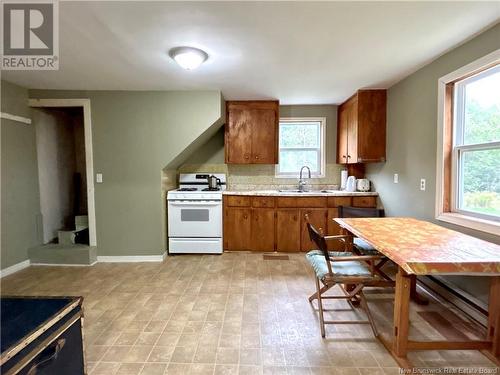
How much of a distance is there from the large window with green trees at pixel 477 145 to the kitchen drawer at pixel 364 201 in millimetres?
1293

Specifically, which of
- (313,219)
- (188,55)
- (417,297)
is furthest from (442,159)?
(188,55)

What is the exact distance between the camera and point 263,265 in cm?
331

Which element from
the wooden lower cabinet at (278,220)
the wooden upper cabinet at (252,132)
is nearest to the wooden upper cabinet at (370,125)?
the wooden lower cabinet at (278,220)

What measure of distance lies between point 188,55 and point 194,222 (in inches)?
86.5

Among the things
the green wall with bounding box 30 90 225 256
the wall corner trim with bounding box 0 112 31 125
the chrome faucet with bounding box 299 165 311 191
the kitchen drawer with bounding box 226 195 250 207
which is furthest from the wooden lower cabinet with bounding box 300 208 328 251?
the wall corner trim with bounding box 0 112 31 125

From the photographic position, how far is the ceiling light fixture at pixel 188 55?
219cm

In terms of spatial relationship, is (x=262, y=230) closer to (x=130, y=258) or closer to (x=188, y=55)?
(x=130, y=258)

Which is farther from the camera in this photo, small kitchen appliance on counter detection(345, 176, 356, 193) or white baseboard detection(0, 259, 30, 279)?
small kitchen appliance on counter detection(345, 176, 356, 193)

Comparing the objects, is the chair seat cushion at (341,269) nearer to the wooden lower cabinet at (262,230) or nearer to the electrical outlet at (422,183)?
the electrical outlet at (422,183)

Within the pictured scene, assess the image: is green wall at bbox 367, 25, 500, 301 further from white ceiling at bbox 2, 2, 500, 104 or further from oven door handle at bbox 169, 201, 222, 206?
oven door handle at bbox 169, 201, 222, 206

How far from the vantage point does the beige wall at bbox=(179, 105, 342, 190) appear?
4.21m

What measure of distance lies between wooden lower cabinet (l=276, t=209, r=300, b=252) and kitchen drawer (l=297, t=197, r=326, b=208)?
0.50ft

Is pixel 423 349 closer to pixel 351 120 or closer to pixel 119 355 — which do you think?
pixel 119 355

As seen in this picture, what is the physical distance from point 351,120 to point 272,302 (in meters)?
2.68
